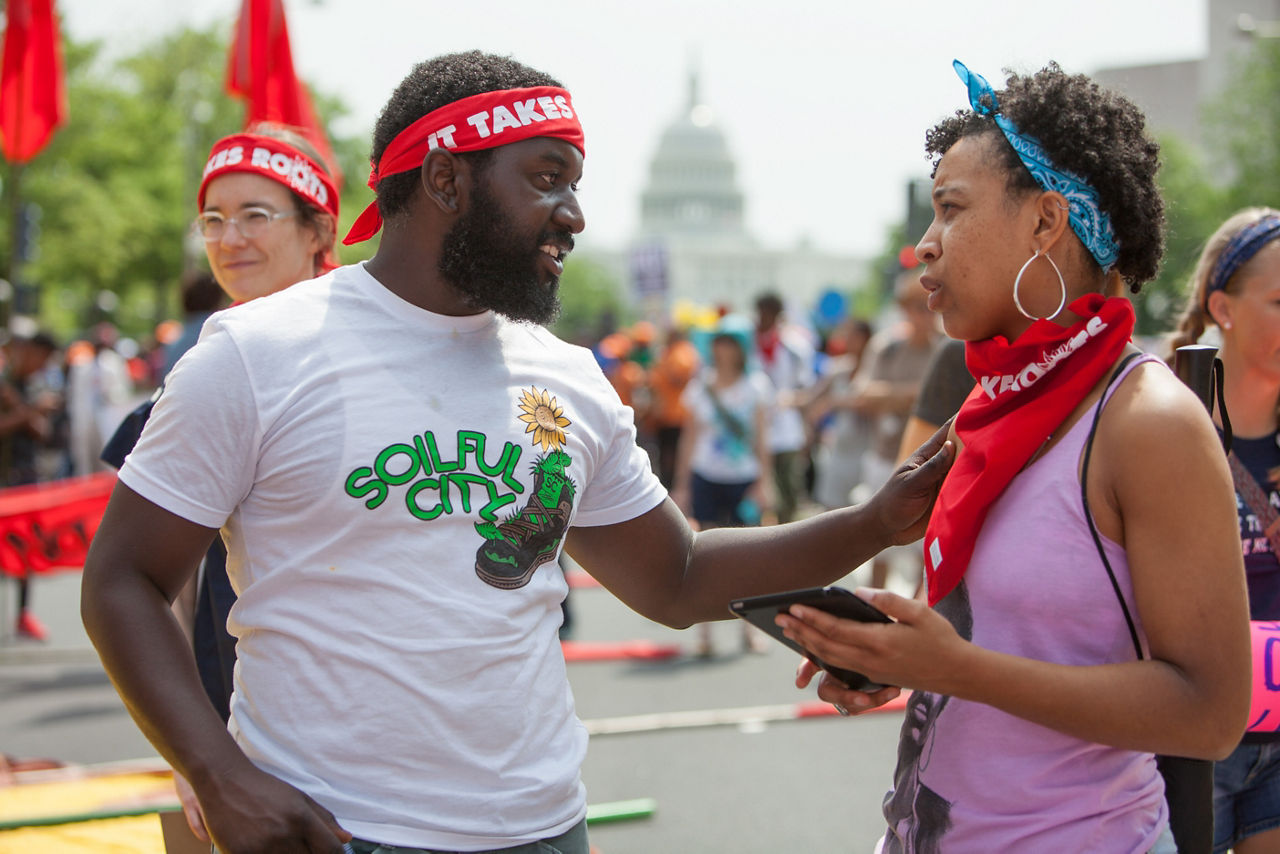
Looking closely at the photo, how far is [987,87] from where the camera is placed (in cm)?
207

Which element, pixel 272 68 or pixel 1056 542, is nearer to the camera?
pixel 1056 542

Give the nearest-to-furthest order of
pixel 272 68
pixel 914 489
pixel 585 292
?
pixel 914 489
pixel 272 68
pixel 585 292

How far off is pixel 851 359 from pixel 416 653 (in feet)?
31.5

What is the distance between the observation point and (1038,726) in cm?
197

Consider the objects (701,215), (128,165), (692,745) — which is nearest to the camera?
(692,745)

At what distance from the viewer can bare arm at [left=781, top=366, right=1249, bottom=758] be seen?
177 centimetres

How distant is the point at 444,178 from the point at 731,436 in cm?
661

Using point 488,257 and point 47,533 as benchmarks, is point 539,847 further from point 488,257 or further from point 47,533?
point 47,533

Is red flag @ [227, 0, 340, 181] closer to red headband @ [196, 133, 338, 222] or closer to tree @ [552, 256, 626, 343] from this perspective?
red headband @ [196, 133, 338, 222]

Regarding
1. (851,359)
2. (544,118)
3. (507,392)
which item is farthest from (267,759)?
(851,359)

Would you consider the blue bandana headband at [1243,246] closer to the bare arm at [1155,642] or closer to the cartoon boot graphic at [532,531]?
the bare arm at [1155,642]

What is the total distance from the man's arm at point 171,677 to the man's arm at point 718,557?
803 millimetres

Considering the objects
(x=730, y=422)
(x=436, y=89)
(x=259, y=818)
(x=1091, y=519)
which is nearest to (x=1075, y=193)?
(x=1091, y=519)

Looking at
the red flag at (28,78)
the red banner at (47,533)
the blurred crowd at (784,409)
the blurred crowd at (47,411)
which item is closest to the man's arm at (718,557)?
the blurred crowd at (784,409)
